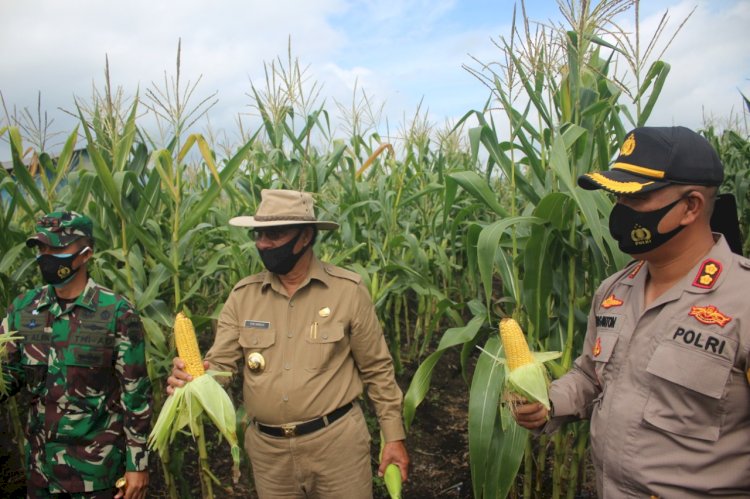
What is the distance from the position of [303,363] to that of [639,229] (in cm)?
145

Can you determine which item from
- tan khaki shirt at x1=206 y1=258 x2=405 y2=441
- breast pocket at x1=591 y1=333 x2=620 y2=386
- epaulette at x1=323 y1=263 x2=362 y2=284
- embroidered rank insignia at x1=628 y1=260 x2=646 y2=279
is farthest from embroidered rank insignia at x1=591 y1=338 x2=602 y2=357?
epaulette at x1=323 y1=263 x2=362 y2=284

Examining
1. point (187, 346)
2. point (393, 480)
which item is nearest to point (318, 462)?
point (393, 480)

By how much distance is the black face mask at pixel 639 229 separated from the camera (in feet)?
5.02

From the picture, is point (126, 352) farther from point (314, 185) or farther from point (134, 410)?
point (314, 185)

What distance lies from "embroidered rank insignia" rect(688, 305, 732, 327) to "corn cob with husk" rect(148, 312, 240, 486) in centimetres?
153

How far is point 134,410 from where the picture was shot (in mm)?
2400

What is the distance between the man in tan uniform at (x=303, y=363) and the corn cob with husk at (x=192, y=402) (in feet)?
1.28

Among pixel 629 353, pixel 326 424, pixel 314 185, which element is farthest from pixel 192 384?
pixel 314 185

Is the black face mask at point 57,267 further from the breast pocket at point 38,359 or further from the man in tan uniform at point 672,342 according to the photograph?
the man in tan uniform at point 672,342

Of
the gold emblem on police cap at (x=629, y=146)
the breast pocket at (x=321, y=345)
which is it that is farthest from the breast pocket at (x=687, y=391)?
the breast pocket at (x=321, y=345)

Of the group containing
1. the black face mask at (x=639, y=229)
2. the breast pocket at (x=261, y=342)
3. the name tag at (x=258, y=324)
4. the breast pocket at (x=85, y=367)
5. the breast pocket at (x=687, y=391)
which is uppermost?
the black face mask at (x=639, y=229)

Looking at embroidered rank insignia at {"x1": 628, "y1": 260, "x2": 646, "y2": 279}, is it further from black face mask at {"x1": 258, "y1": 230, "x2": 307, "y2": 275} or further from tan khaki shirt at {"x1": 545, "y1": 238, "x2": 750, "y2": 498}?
black face mask at {"x1": 258, "y1": 230, "x2": 307, "y2": 275}

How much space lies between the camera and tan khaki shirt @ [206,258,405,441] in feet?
7.57

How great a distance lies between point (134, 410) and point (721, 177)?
246cm
